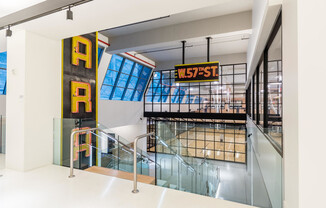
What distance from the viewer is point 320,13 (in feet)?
3.63

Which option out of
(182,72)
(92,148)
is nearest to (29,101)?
(92,148)

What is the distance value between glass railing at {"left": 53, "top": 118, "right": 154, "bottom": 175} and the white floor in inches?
30.2

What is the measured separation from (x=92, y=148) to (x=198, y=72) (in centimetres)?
421

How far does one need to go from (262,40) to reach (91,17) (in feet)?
9.24

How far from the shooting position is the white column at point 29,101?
3.12 m

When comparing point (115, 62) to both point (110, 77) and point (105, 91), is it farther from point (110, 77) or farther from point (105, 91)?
Answer: point (105, 91)

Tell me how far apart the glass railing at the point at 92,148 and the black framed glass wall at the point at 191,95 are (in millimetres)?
8804

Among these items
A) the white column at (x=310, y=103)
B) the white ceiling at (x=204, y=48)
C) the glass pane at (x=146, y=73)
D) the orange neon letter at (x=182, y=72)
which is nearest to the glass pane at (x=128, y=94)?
the glass pane at (x=146, y=73)

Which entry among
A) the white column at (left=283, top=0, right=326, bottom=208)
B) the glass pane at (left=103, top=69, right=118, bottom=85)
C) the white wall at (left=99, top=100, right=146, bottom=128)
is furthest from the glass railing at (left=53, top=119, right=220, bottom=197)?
the glass pane at (left=103, top=69, right=118, bottom=85)

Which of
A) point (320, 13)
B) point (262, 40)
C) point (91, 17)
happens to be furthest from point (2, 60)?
point (320, 13)

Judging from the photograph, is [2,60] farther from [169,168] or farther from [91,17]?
[169,168]

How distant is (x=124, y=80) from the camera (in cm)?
1209

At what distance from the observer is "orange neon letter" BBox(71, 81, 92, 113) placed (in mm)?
4355

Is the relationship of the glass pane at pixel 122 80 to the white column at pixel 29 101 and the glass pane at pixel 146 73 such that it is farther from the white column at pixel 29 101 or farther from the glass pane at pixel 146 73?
the white column at pixel 29 101
